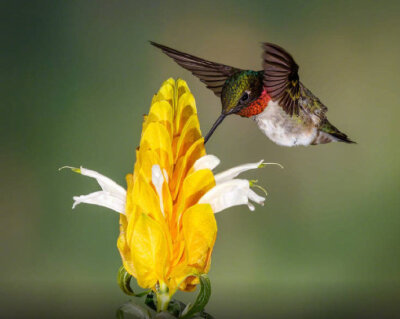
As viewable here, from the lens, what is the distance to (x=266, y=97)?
833 mm

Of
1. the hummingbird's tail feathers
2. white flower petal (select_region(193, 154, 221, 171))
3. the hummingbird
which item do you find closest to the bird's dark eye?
the hummingbird

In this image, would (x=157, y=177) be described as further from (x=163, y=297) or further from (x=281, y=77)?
(x=281, y=77)

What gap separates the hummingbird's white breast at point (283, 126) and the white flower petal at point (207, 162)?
0.99 ft

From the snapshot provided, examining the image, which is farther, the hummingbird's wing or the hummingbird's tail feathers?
the hummingbird's tail feathers

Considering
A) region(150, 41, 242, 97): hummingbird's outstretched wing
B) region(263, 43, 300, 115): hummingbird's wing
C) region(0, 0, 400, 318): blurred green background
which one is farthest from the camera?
region(0, 0, 400, 318): blurred green background

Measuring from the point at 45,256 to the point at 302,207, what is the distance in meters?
0.58

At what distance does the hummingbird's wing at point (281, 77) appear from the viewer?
72 cm

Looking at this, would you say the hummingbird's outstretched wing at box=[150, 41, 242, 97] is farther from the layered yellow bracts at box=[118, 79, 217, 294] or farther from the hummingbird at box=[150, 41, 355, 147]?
the layered yellow bracts at box=[118, 79, 217, 294]

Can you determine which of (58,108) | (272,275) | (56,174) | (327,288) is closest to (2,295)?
(56,174)

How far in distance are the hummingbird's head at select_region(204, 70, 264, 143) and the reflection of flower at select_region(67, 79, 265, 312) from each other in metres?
0.22

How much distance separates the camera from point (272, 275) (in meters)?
1.15

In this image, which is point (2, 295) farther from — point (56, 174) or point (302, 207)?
point (302, 207)

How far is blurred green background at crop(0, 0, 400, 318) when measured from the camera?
109cm

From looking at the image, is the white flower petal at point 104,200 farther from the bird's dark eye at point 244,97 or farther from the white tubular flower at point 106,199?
the bird's dark eye at point 244,97
